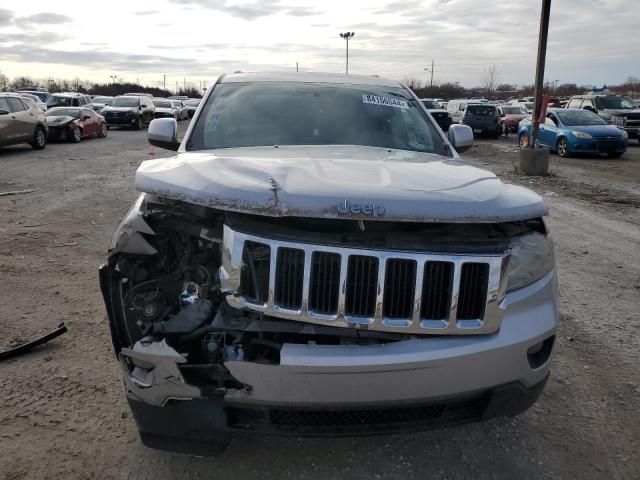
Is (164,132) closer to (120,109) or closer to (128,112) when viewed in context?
(128,112)

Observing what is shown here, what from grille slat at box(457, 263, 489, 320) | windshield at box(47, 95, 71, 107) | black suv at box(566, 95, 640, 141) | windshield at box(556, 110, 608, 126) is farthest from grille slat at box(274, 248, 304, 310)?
windshield at box(47, 95, 71, 107)

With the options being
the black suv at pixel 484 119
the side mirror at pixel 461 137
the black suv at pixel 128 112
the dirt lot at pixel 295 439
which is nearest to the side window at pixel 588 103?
the black suv at pixel 484 119

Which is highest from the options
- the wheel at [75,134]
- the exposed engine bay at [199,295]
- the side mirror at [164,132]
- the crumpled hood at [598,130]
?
the side mirror at [164,132]

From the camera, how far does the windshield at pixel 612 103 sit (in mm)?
22744

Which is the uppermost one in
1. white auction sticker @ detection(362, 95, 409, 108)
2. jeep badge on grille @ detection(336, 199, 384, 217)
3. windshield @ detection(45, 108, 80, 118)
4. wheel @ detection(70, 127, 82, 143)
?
white auction sticker @ detection(362, 95, 409, 108)

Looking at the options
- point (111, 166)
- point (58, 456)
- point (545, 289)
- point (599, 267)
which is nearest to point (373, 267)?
point (545, 289)

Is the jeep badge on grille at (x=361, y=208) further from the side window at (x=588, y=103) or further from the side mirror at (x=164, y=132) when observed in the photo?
the side window at (x=588, y=103)

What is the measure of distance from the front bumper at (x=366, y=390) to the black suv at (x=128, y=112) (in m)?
29.2

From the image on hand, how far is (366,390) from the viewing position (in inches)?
83.7

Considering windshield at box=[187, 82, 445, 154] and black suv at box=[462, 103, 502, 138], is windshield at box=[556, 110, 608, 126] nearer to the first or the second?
black suv at box=[462, 103, 502, 138]

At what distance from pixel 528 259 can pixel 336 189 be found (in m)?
0.93

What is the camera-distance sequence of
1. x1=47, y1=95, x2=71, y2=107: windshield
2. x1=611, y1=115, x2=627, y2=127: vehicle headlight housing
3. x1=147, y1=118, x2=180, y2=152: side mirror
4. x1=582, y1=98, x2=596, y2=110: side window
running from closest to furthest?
x1=147, y1=118, x2=180, y2=152: side mirror < x1=611, y1=115, x2=627, y2=127: vehicle headlight housing < x1=582, y1=98, x2=596, y2=110: side window < x1=47, y1=95, x2=71, y2=107: windshield

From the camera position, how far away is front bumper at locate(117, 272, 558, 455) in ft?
6.88

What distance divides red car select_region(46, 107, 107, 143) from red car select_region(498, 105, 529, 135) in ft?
62.8
